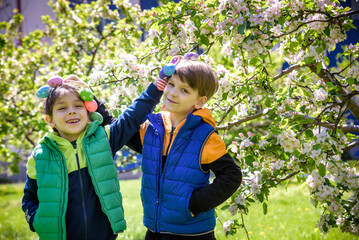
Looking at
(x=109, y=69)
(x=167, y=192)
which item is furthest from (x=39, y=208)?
(x=109, y=69)

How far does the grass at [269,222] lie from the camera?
12.6 ft

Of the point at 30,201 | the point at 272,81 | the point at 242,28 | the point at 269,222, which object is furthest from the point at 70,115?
the point at 269,222

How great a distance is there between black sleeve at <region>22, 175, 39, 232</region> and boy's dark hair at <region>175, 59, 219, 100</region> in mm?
954

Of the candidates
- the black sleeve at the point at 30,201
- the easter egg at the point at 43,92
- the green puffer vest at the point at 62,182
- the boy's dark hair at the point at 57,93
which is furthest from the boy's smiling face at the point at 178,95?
the black sleeve at the point at 30,201

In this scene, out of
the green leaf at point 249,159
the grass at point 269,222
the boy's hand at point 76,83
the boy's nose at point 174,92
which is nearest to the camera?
the boy's nose at point 174,92

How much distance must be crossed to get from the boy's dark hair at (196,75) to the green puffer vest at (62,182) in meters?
0.52

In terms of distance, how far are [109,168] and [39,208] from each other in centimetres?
39

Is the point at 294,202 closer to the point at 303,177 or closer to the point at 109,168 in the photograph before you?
the point at 303,177

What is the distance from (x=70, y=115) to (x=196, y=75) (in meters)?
0.68

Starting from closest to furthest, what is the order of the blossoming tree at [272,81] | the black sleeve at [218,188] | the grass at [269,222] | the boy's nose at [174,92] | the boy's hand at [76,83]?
the black sleeve at [218,188] < the boy's nose at [174,92] < the boy's hand at [76,83] < the blossoming tree at [272,81] < the grass at [269,222]

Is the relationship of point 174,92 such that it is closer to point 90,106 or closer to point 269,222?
point 90,106

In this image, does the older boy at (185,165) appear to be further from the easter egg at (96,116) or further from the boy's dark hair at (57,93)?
the boy's dark hair at (57,93)

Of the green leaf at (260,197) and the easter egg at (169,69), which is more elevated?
the easter egg at (169,69)

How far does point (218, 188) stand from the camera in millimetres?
1651
